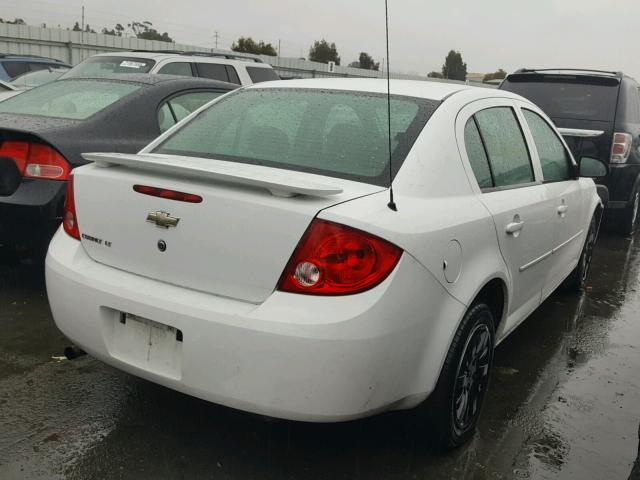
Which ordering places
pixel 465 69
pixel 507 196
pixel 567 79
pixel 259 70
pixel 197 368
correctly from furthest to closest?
pixel 465 69 < pixel 259 70 < pixel 567 79 < pixel 507 196 < pixel 197 368

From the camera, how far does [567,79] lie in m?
7.87

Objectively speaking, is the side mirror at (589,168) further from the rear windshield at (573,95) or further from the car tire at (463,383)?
the rear windshield at (573,95)

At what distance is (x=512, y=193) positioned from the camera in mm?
3363


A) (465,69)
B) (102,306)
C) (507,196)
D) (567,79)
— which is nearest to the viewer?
(102,306)

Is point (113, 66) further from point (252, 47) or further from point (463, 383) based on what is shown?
point (252, 47)

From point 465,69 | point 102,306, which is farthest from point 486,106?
point 465,69

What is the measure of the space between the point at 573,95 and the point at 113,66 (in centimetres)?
614

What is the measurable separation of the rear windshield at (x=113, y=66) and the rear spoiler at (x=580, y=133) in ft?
17.9

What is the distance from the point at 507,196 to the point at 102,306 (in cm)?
195

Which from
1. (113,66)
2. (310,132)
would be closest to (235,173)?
(310,132)

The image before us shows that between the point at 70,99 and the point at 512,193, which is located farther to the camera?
the point at 70,99

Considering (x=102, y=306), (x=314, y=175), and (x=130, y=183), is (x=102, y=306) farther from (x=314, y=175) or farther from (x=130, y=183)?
(x=314, y=175)

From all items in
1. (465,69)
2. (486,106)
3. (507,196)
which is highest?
(465,69)

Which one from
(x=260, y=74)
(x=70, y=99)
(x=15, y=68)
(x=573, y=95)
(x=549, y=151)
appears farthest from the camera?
(x=15, y=68)
